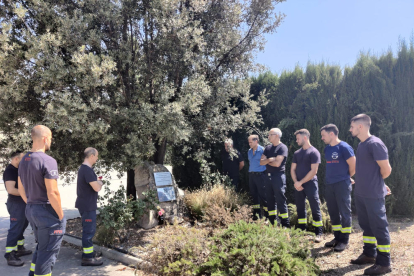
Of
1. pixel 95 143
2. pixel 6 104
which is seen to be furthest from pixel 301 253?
pixel 6 104

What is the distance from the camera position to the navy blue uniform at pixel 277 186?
5824 mm

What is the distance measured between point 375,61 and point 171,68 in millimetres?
5330

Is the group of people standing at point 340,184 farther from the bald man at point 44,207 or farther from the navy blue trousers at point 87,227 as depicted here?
the bald man at point 44,207

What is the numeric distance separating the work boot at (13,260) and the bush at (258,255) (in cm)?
354

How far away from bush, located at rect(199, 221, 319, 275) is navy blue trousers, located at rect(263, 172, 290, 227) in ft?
6.95

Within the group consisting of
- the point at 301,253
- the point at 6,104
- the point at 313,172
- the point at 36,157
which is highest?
the point at 6,104

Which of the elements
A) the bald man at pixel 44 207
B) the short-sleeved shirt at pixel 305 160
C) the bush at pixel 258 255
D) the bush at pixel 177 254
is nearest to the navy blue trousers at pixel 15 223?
the bald man at pixel 44 207

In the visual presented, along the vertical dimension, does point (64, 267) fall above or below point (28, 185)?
below

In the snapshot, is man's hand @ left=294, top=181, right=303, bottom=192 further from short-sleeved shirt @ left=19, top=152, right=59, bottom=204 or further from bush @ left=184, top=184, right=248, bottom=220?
short-sleeved shirt @ left=19, top=152, right=59, bottom=204

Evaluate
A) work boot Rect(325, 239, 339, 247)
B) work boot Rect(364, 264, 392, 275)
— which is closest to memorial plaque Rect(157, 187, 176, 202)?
work boot Rect(325, 239, 339, 247)

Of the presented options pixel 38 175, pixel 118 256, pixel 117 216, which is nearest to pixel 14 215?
pixel 117 216

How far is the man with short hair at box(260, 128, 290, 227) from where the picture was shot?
5.82 m

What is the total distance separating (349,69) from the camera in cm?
770

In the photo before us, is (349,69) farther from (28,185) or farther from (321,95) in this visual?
(28,185)
